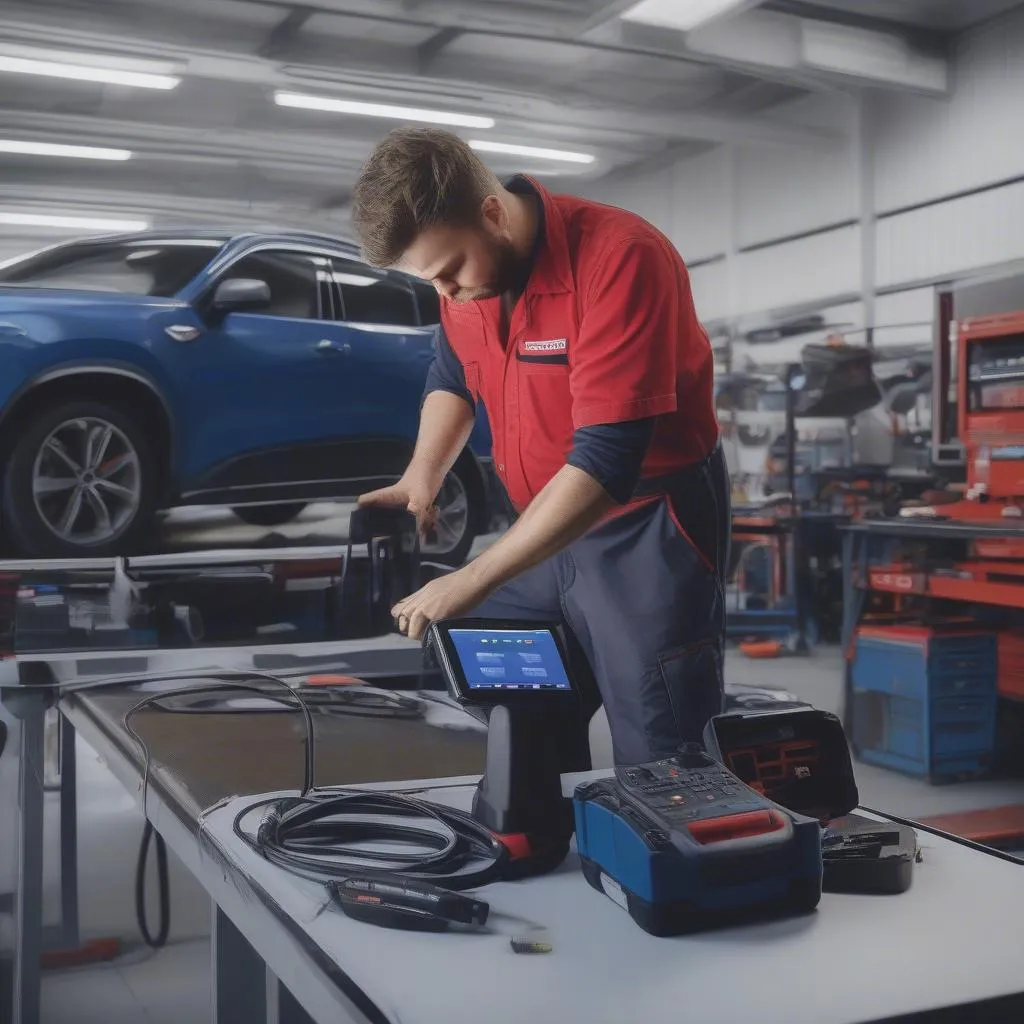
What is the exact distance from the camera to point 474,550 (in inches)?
89.1

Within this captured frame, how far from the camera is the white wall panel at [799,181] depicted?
2828mm

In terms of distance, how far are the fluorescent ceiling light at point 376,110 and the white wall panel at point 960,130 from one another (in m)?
1.12

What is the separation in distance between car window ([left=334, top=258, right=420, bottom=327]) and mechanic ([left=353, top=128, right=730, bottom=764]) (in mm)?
703

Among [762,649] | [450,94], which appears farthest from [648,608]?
[762,649]

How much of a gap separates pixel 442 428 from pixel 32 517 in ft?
2.80

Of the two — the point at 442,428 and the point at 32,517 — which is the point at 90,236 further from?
the point at 442,428

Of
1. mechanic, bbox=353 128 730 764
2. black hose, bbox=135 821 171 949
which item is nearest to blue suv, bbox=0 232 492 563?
black hose, bbox=135 821 171 949

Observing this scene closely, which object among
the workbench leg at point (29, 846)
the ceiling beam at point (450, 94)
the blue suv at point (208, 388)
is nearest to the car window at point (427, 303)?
the blue suv at point (208, 388)

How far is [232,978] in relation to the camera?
3.42 feet

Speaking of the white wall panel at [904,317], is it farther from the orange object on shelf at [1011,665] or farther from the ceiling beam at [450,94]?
the orange object on shelf at [1011,665]

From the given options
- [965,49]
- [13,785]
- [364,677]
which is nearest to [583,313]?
Result: [364,677]

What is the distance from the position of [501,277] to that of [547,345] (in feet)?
0.33

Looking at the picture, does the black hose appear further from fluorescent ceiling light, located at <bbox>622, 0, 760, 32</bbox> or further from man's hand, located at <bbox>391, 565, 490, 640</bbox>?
fluorescent ceiling light, located at <bbox>622, 0, 760, 32</bbox>

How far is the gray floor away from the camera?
202 centimetres
